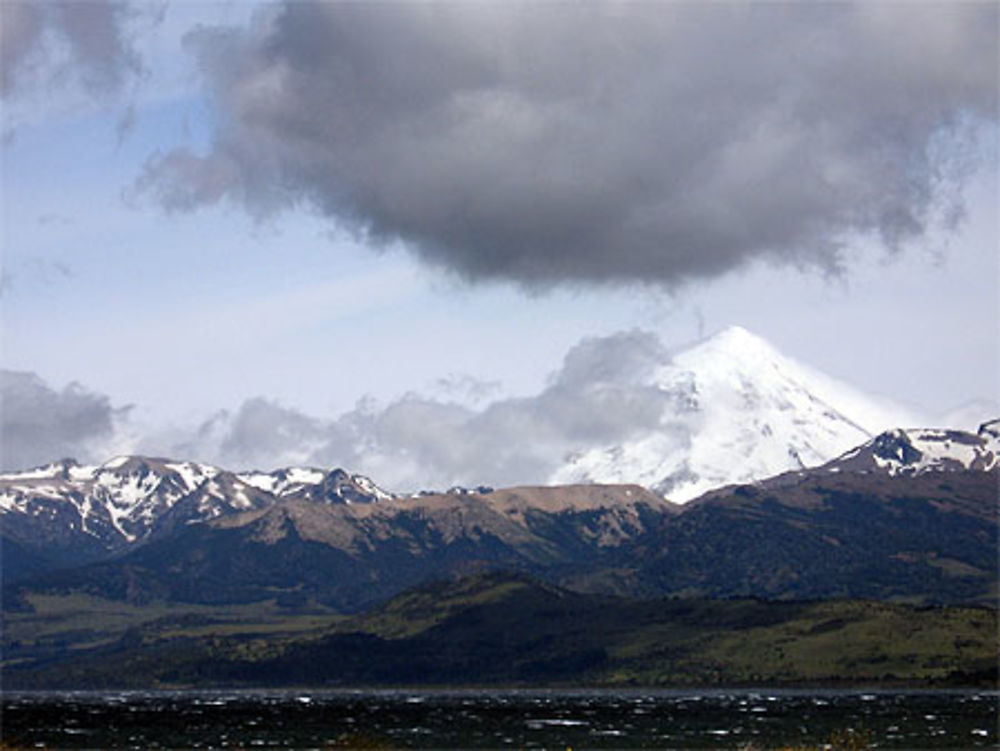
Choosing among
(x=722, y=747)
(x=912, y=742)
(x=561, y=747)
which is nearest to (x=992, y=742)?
(x=912, y=742)

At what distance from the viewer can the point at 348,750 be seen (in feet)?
402

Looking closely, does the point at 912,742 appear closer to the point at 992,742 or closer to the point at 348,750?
the point at 992,742

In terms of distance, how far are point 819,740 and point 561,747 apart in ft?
113

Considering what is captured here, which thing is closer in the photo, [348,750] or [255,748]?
[348,750]

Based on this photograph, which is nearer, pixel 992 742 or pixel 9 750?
pixel 9 750

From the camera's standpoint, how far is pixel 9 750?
395ft

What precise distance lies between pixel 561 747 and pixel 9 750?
9459cm

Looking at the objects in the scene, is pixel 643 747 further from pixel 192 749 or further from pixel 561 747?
pixel 192 749

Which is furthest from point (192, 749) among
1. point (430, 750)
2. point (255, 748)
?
point (430, 750)

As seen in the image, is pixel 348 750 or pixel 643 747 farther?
pixel 643 747

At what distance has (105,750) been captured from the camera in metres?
199

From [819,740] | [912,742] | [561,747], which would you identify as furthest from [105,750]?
[912,742]

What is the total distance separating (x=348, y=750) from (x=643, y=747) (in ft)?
276

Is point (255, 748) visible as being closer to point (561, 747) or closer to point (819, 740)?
point (561, 747)
